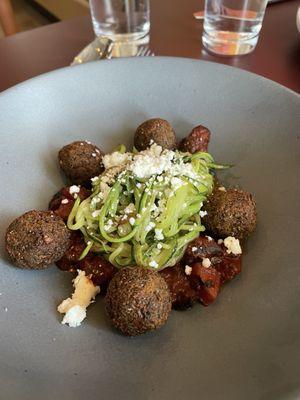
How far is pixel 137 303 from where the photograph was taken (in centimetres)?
131

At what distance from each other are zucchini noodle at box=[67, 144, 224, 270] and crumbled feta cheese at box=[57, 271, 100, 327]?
0.39 ft

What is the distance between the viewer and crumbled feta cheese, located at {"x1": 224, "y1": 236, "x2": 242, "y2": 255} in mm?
1590

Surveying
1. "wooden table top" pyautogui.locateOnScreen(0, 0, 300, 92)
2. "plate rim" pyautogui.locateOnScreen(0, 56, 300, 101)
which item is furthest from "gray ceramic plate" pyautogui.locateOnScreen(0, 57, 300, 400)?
"wooden table top" pyautogui.locateOnScreen(0, 0, 300, 92)

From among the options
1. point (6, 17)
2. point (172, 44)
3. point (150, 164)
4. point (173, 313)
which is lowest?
point (6, 17)

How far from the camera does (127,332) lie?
134cm

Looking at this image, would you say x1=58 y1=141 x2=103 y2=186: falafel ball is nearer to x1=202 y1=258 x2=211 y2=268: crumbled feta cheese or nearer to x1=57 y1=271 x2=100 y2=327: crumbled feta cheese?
x1=57 y1=271 x2=100 y2=327: crumbled feta cheese

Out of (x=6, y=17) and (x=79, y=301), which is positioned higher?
(x=79, y=301)

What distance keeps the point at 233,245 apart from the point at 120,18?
5.14ft

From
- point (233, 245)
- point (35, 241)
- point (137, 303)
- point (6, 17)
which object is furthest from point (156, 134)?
point (6, 17)

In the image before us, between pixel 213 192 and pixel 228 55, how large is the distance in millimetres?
1109

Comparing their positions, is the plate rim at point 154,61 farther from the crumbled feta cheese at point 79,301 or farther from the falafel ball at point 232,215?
the crumbled feta cheese at point 79,301

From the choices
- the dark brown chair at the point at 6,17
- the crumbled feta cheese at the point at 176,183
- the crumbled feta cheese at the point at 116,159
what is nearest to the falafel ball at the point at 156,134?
the crumbled feta cheese at the point at 116,159

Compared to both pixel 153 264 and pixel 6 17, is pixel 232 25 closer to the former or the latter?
pixel 153 264

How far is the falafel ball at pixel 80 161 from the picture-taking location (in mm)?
1816
